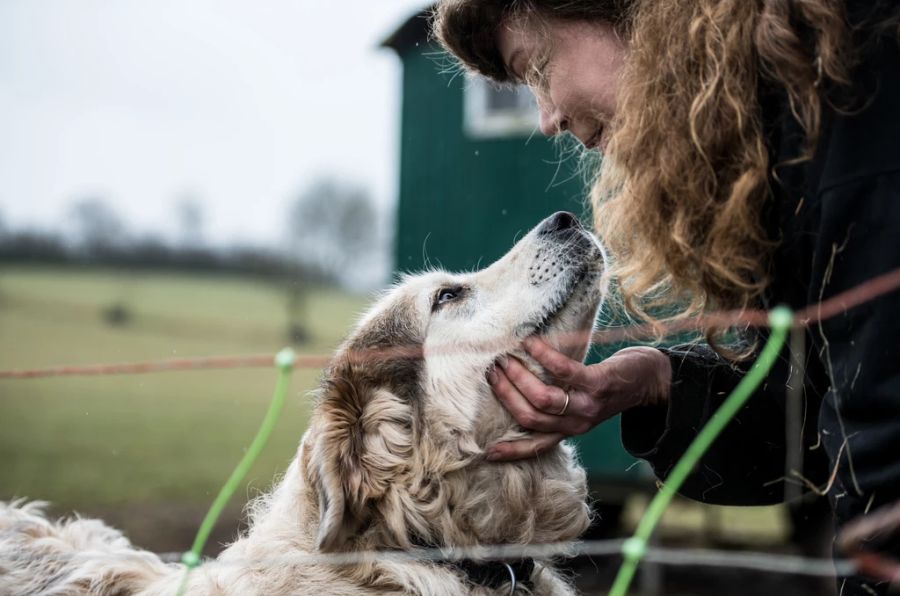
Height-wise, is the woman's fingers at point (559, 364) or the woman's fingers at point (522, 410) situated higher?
the woman's fingers at point (559, 364)

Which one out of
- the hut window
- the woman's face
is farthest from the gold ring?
the hut window

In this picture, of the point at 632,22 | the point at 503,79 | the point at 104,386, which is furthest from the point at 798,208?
the point at 104,386

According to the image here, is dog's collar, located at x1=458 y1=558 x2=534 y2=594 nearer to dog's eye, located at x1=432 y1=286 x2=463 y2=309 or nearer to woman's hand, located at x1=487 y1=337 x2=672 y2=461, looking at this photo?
woman's hand, located at x1=487 y1=337 x2=672 y2=461

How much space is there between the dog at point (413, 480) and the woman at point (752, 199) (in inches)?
6.1

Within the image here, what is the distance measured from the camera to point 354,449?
292 centimetres

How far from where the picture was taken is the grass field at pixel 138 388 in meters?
13.9

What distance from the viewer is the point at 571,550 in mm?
3068

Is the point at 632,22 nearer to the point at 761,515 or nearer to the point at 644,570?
the point at 644,570

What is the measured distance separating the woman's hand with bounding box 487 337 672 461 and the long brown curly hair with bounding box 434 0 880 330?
18.8 inches

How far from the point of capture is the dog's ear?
275cm

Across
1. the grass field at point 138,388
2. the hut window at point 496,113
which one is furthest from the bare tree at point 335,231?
the hut window at point 496,113

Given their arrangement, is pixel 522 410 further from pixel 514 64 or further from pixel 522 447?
pixel 514 64

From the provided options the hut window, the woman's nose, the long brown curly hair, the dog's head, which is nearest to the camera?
the long brown curly hair

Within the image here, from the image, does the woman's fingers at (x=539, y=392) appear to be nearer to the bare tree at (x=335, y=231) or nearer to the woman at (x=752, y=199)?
the woman at (x=752, y=199)
